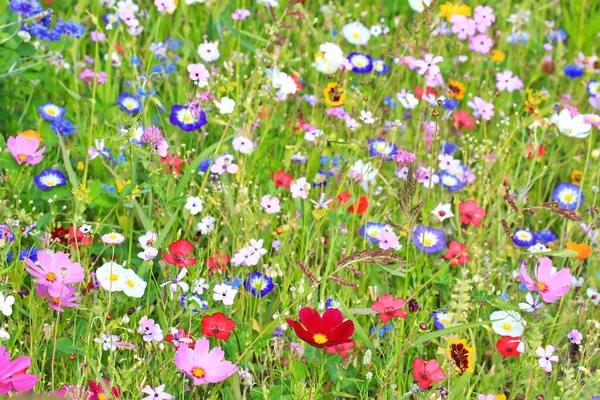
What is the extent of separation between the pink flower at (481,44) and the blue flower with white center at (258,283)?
1.64m

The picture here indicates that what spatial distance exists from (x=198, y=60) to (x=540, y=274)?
160 centimetres

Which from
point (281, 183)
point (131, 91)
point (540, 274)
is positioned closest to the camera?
point (540, 274)

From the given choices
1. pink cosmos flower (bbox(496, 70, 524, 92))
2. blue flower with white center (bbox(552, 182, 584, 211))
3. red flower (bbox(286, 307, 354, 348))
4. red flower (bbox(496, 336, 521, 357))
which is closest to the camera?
red flower (bbox(286, 307, 354, 348))

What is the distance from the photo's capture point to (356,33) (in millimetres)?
3340

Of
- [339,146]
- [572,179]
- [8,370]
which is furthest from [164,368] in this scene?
[572,179]

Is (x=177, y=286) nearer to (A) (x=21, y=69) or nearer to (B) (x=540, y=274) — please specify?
(B) (x=540, y=274)

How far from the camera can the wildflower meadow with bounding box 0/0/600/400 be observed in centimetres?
184

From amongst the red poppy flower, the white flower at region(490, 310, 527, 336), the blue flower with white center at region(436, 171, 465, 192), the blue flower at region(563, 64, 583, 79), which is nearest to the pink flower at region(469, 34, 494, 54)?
the blue flower at region(563, 64, 583, 79)

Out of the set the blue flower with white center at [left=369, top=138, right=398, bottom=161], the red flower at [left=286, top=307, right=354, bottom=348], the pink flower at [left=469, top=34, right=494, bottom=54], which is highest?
Result: the pink flower at [left=469, top=34, right=494, bottom=54]

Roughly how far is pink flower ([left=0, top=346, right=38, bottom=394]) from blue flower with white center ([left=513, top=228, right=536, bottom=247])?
58.8 inches

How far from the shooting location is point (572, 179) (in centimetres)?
296

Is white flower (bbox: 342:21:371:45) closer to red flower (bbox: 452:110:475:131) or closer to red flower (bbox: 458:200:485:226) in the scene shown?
red flower (bbox: 452:110:475:131)

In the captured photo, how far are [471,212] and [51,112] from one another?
134 cm

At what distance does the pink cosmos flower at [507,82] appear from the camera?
3.21m
